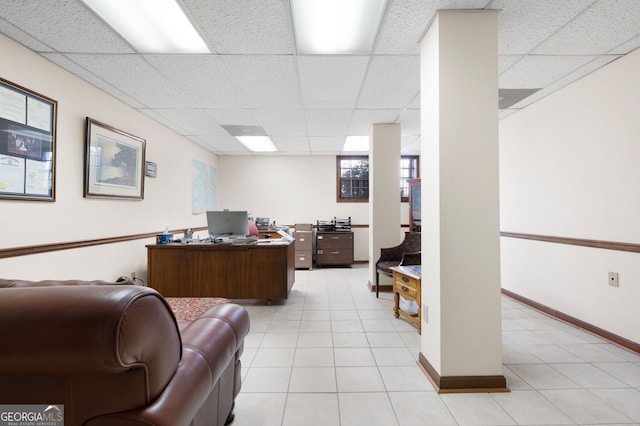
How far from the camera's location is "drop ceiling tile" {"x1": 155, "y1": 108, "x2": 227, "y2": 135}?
3950mm

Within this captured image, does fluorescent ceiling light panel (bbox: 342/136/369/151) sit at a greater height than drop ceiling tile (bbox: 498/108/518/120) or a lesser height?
greater

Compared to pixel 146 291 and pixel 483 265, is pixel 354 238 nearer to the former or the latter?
pixel 483 265

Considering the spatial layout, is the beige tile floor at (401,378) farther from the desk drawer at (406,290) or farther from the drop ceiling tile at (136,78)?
the drop ceiling tile at (136,78)

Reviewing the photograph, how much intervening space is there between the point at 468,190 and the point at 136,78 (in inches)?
138

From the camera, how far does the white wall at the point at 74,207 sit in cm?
238

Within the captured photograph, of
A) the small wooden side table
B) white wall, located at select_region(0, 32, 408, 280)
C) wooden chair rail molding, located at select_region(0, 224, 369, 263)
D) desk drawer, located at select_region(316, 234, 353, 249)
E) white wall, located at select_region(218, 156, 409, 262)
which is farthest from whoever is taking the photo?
white wall, located at select_region(218, 156, 409, 262)

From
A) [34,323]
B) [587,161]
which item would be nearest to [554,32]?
[587,161]

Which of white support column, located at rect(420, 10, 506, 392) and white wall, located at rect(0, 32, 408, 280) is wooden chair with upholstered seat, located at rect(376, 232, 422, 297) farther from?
white wall, located at rect(0, 32, 408, 280)

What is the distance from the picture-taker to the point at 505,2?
1.94m

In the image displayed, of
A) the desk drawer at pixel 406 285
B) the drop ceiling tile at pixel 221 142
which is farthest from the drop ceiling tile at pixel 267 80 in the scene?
the desk drawer at pixel 406 285

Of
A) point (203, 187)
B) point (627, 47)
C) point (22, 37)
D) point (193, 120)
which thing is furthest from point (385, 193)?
point (22, 37)

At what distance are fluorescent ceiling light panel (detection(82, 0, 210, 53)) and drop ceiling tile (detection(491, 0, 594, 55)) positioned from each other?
2.35 metres

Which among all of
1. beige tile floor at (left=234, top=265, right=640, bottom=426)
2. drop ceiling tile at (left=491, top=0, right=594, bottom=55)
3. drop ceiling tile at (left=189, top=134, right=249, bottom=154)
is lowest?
beige tile floor at (left=234, top=265, right=640, bottom=426)

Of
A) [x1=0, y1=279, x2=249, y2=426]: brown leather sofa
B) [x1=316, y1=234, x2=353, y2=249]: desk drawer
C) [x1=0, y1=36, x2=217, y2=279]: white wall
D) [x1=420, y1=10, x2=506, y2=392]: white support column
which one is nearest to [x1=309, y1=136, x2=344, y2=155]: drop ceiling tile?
[x1=316, y1=234, x2=353, y2=249]: desk drawer
